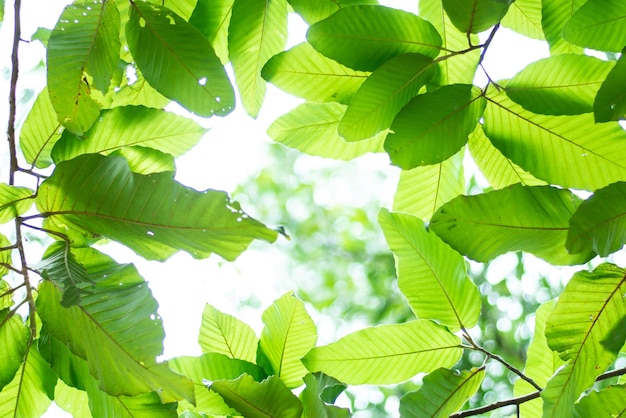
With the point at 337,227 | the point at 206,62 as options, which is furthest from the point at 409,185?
the point at 337,227

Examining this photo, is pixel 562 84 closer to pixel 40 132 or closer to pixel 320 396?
pixel 320 396

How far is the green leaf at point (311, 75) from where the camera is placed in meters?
1.04

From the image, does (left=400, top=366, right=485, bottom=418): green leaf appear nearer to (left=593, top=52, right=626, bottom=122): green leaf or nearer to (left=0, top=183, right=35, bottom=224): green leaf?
(left=593, top=52, right=626, bottom=122): green leaf

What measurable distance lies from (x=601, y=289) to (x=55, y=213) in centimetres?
70

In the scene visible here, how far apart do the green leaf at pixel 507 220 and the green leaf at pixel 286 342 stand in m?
0.34

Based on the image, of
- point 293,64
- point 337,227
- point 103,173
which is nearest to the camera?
point 103,173

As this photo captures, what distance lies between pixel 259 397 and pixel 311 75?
1.56 feet

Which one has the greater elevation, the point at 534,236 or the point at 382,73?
the point at 382,73

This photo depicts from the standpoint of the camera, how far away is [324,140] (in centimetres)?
115

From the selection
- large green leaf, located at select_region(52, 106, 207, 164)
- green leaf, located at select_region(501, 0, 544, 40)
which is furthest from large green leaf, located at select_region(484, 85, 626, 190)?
large green leaf, located at select_region(52, 106, 207, 164)

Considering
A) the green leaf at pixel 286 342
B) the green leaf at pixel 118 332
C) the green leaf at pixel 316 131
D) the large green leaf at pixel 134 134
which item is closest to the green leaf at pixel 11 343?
the green leaf at pixel 118 332

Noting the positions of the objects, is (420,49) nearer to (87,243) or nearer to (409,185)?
(409,185)

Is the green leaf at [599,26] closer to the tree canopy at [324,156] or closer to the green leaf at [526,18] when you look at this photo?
the tree canopy at [324,156]

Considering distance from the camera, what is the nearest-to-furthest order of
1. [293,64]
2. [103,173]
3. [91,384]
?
[103,173], [91,384], [293,64]
